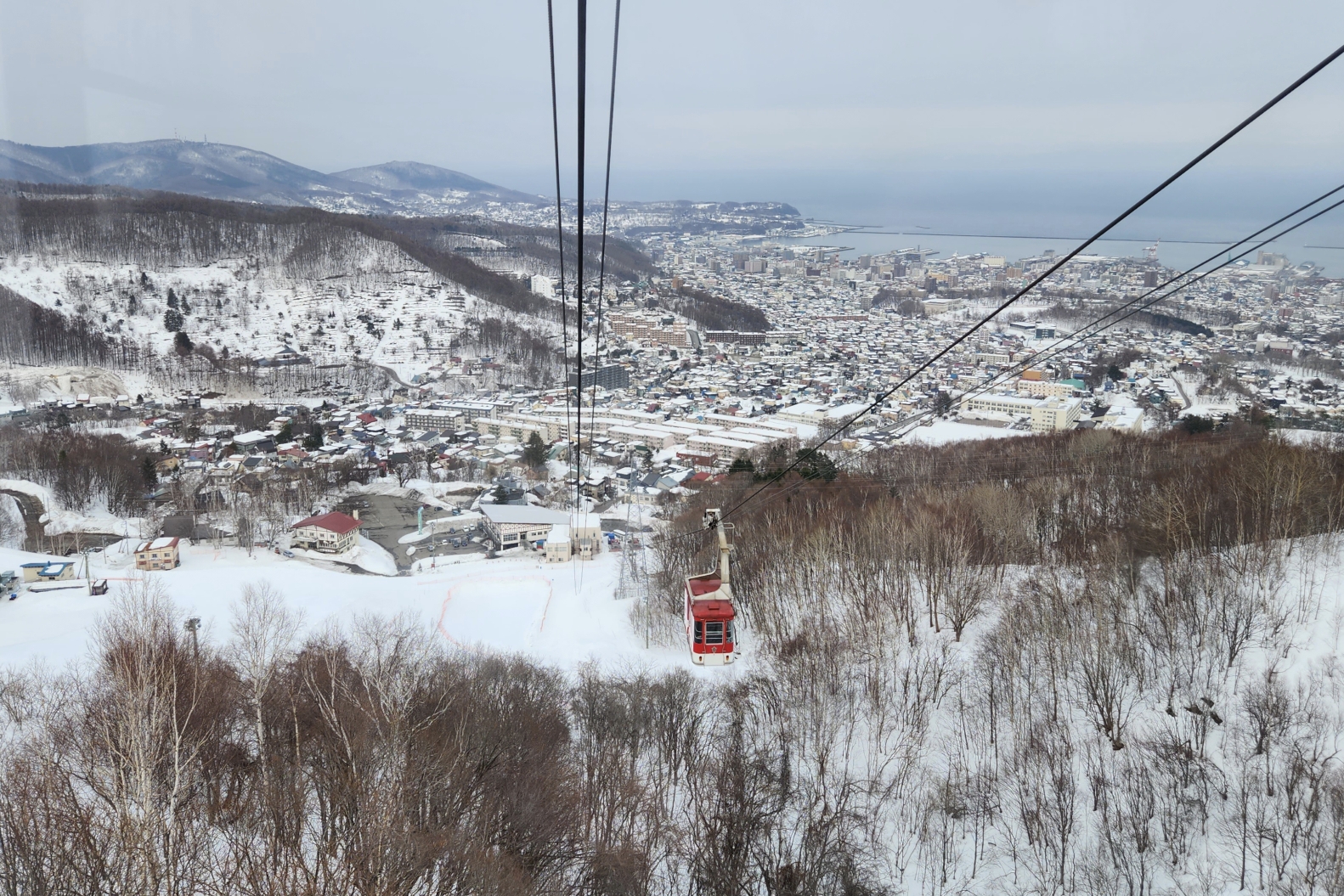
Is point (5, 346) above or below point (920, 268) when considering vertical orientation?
below

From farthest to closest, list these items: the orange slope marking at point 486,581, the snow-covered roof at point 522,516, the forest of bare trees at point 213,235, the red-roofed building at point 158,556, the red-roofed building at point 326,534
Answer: the forest of bare trees at point 213,235
the snow-covered roof at point 522,516
the red-roofed building at point 326,534
the red-roofed building at point 158,556
the orange slope marking at point 486,581

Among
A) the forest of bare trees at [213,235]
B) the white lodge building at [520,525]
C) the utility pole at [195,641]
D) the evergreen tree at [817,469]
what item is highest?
the forest of bare trees at [213,235]

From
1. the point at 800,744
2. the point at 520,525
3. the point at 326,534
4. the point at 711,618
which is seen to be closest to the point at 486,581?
the point at 520,525

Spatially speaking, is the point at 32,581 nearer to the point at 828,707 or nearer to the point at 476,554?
the point at 476,554

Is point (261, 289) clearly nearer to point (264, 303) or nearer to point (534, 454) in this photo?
point (264, 303)

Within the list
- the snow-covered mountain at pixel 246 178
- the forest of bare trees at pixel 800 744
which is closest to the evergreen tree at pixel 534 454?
the snow-covered mountain at pixel 246 178

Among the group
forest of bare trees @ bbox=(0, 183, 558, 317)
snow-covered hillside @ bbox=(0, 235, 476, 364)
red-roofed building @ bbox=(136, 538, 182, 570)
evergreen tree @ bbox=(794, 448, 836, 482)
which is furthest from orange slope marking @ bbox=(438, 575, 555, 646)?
snow-covered hillside @ bbox=(0, 235, 476, 364)

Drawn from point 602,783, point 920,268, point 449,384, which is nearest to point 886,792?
point 602,783

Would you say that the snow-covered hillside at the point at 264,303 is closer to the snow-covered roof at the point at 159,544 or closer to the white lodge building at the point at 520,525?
the white lodge building at the point at 520,525
